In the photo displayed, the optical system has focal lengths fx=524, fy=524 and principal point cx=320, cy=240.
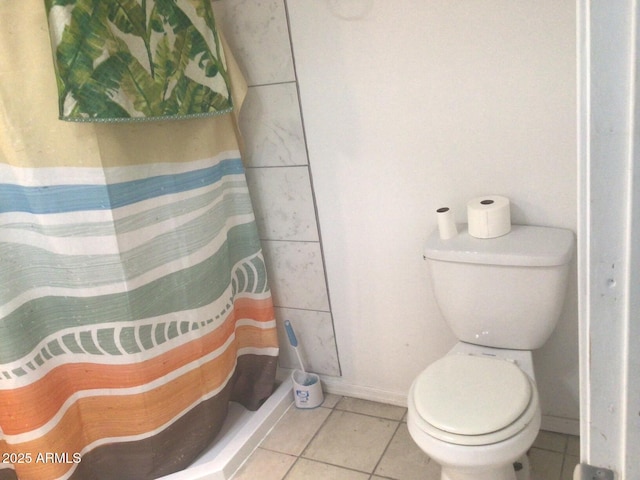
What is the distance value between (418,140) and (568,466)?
113cm

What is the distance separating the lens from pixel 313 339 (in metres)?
2.13

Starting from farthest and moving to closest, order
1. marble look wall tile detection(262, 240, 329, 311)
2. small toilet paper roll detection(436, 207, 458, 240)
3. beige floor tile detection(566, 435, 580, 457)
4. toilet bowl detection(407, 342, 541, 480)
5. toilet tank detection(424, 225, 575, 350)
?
marble look wall tile detection(262, 240, 329, 311), beige floor tile detection(566, 435, 580, 457), small toilet paper roll detection(436, 207, 458, 240), toilet tank detection(424, 225, 575, 350), toilet bowl detection(407, 342, 541, 480)

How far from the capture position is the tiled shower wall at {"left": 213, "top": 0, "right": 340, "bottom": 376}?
5.90 feet

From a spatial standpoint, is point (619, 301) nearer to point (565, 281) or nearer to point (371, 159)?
point (565, 281)

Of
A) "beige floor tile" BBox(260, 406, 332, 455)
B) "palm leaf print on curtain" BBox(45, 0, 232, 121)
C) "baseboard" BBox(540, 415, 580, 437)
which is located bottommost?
"beige floor tile" BBox(260, 406, 332, 455)

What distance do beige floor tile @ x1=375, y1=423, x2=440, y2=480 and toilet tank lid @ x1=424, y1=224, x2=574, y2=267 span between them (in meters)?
0.70

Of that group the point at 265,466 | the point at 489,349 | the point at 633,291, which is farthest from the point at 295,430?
the point at 633,291

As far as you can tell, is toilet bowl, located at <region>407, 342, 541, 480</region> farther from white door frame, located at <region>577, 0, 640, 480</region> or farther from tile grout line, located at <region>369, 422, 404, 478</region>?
white door frame, located at <region>577, 0, 640, 480</region>

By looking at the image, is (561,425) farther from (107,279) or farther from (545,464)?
(107,279)

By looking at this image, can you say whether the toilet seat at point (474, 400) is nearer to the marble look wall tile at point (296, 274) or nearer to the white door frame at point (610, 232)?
the marble look wall tile at point (296, 274)

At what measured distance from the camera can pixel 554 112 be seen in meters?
1.47

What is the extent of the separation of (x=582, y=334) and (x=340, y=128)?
1421mm

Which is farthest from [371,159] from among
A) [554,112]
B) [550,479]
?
[550,479]

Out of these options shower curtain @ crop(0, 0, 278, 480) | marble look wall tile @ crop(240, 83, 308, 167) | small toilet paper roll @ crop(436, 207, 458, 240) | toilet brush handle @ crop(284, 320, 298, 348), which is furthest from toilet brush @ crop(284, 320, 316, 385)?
small toilet paper roll @ crop(436, 207, 458, 240)
